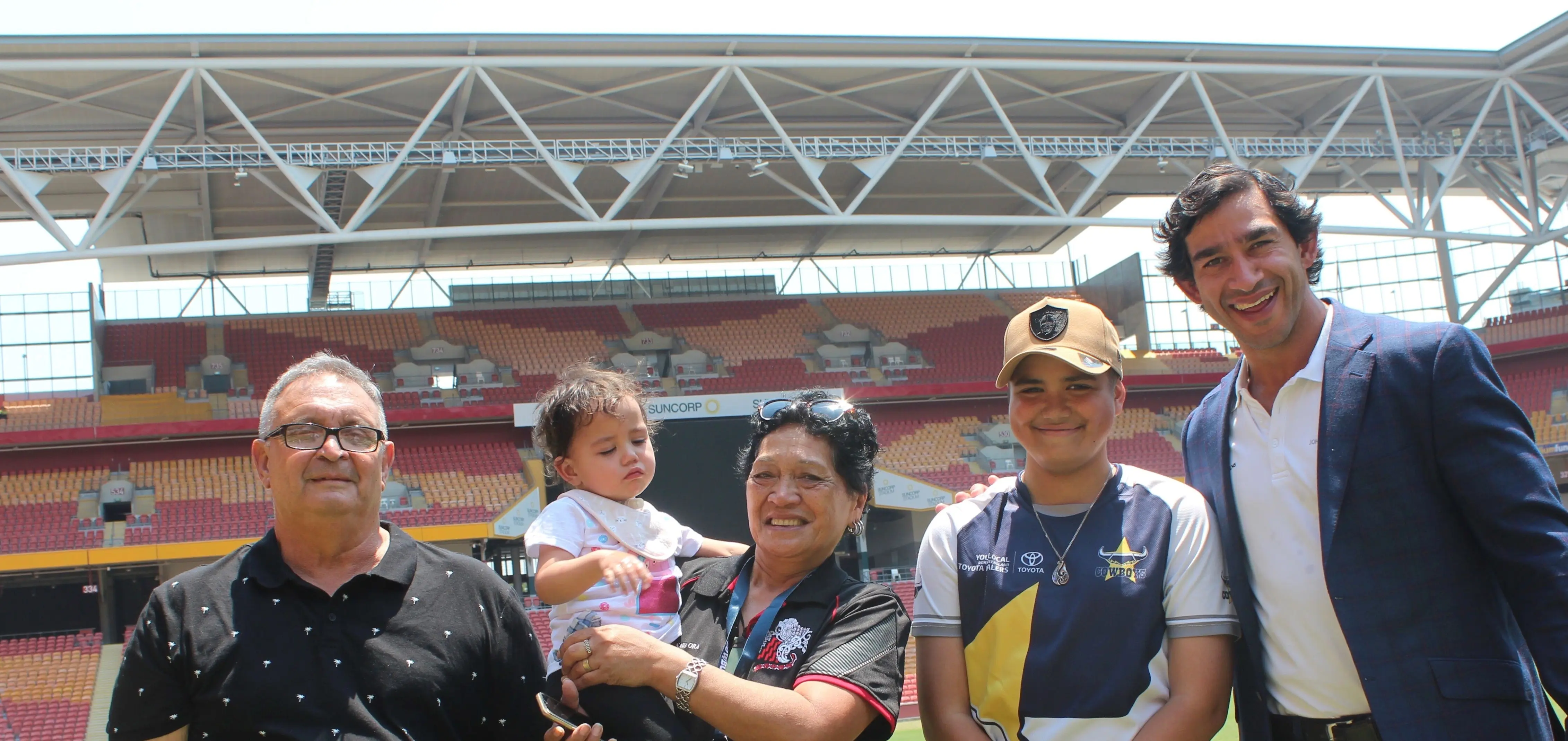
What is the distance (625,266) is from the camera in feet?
95.6

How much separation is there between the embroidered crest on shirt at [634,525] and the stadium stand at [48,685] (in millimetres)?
17364

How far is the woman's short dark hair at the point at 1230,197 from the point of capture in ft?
9.21

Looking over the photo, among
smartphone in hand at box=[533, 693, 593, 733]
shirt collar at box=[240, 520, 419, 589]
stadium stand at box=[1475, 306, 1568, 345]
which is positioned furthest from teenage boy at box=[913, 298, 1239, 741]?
stadium stand at box=[1475, 306, 1568, 345]

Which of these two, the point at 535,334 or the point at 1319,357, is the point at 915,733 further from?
the point at 535,334

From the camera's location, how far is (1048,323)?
2.76 meters

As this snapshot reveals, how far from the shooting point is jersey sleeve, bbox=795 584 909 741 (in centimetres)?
245

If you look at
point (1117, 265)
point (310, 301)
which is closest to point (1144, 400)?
point (1117, 265)

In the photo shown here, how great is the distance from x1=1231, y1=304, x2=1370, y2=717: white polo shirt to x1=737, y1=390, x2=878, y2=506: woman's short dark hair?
3.15ft

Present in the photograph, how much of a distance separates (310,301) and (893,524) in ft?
50.9

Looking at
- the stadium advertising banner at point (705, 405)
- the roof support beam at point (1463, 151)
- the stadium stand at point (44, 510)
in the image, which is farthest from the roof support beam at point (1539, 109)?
the stadium stand at point (44, 510)

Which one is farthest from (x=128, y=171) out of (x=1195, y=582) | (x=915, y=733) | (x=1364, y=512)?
(x=1364, y=512)

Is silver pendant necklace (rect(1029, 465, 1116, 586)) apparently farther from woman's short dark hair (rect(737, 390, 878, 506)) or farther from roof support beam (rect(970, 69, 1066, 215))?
roof support beam (rect(970, 69, 1066, 215))

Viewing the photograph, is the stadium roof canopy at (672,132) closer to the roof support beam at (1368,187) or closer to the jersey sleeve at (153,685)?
the roof support beam at (1368,187)

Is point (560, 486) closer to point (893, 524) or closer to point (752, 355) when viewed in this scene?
point (893, 524)
